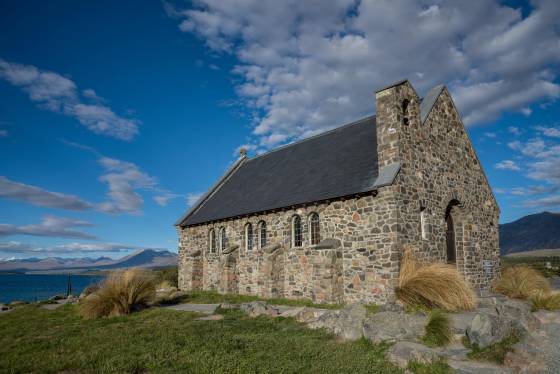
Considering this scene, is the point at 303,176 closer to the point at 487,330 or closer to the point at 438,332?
the point at 438,332

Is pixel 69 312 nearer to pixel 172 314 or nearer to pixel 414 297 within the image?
pixel 172 314

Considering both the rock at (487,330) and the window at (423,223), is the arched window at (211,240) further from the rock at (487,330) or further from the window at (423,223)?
the rock at (487,330)

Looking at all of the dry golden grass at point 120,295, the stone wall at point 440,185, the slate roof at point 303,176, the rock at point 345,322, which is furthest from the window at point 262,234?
the rock at point 345,322

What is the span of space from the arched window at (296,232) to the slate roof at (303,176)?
0.91 metres

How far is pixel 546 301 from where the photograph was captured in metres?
12.4

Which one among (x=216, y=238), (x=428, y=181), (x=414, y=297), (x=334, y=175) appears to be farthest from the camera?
(x=216, y=238)

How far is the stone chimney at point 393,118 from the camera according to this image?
15430 mm

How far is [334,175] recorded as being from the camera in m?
18.2

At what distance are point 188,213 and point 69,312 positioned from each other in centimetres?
1207

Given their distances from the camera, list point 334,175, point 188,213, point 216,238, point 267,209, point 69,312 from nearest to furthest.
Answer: point 69,312, point 334,175, point 267,209, point 216,238, point 188,213

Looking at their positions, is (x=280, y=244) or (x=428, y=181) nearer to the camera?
(x=428, y=181)

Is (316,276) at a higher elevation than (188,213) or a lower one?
lower

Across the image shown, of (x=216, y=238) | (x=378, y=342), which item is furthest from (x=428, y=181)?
(x=216, y=238)

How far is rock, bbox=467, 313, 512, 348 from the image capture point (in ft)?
25.7
